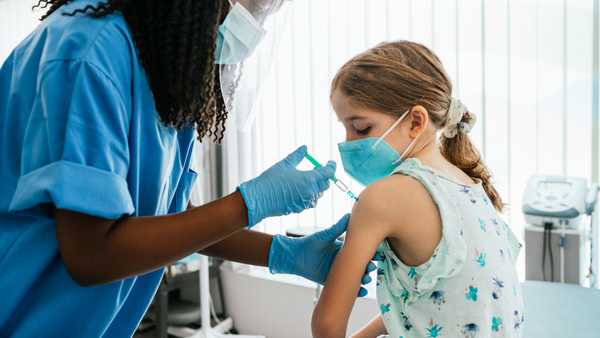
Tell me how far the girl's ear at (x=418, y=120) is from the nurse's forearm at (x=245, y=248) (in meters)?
0.41

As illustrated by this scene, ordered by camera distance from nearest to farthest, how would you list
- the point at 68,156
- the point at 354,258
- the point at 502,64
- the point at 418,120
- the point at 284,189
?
the point at 68,156 < the point at 284,189 < the point at 354,258 < the point at 418,120 < the point at 502,64

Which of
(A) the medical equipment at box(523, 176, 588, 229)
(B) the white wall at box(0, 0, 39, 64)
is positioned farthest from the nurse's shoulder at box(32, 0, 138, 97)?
(B) the white wall at box(0, 0, 39, 64)

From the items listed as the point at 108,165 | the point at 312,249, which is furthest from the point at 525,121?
the point at 108,165

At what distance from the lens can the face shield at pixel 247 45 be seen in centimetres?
108

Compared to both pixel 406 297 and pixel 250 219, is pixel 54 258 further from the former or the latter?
pixel 406 297

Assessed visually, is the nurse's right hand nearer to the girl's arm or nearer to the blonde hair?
the blonde hair

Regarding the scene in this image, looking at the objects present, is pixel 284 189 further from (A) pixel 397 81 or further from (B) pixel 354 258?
(A) pixel 397 81

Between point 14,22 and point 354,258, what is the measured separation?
4114 mm

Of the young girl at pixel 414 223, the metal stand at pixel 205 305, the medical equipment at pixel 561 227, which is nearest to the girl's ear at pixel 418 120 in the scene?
the young girl at pixel 414 223

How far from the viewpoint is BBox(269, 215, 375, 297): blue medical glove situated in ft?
4.16

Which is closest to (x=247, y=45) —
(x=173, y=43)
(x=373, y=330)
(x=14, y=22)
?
(x=173, y=43)

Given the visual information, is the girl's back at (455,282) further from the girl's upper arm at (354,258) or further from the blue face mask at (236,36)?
the blue face mask at (236,36)

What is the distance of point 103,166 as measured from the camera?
2.65ft

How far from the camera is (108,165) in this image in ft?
2.66
